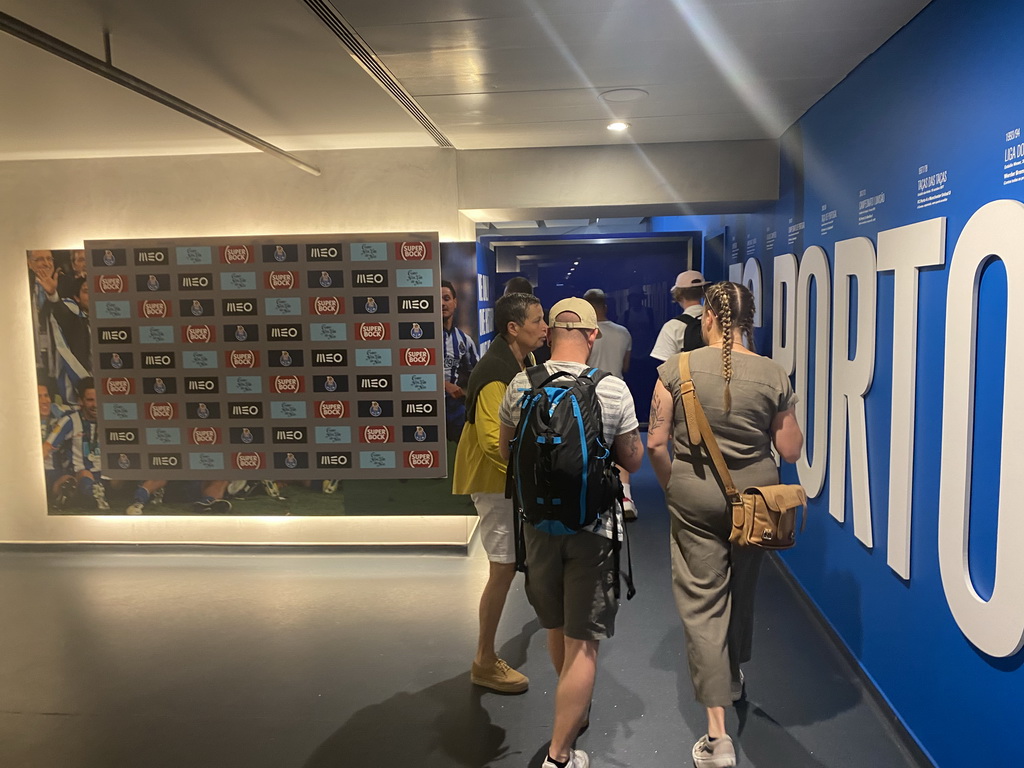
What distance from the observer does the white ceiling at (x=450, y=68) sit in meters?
2.34

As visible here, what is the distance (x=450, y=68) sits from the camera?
2818 mm

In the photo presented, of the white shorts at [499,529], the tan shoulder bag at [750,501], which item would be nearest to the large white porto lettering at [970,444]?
the tan shoulder bag at [750,501]

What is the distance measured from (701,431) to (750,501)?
0.87 feet

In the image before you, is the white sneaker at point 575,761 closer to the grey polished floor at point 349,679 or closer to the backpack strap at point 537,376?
the grey polished floor at point 349,679

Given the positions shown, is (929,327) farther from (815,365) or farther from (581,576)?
(581,576)

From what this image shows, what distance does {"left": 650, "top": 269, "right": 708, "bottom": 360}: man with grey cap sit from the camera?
13.9 feet

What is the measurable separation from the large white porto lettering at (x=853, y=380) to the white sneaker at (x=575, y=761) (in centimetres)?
136

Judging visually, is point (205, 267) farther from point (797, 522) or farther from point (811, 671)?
point (811, 671)

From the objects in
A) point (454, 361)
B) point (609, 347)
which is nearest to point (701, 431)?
point (454, 361)

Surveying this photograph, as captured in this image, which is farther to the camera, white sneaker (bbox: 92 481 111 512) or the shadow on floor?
white sneaker (bbox: 92 481 111 512)

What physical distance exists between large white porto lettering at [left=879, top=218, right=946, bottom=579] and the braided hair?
538mm

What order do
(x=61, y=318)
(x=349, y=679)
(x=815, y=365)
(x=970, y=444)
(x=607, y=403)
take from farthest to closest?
1. (x=61, y=318)
2. (x=815, y=365)
3. (x=349, y=679)
4. (x=607, y=403)
5. (x=970, y=444)

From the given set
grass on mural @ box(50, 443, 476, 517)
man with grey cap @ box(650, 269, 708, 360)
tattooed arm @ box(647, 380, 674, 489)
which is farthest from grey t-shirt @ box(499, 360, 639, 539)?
grass on mural @ box(50, 443, 476, 517)

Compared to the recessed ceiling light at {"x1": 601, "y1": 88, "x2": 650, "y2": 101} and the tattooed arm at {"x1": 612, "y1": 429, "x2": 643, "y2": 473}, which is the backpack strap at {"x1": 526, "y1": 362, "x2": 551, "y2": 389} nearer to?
the tattooed arm at {"x1": 612, "y1": 429, "x2": 643, "y2": 473}
